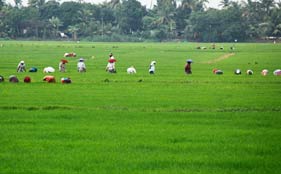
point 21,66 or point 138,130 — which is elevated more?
point 138,130

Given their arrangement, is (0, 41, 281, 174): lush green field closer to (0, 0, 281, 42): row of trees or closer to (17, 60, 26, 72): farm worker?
(17, 60, 26, 72): farm worker

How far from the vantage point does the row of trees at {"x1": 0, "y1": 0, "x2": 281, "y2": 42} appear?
116 meters

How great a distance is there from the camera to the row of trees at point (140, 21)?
116 meters

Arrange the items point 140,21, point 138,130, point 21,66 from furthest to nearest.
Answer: point 140,21
point 21,66
point 138,130

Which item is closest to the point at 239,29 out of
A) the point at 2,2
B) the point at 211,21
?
the point at 211,21

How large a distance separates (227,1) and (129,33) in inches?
1002

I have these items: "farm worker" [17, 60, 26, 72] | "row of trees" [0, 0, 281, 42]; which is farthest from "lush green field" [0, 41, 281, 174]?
"row of trees" [0, 0, 281, 42]

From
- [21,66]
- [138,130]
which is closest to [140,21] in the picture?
[21,66]

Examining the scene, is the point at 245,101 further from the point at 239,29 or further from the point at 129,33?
the point at 129,33

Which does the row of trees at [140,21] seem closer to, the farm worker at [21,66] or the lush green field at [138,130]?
the farm worker at [21,66]

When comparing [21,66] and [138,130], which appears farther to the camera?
[21,66]

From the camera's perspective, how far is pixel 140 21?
126562 mm

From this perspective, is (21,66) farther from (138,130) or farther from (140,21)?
(140,21)

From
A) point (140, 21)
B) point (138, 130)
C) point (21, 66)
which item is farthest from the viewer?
point (140, 21)
